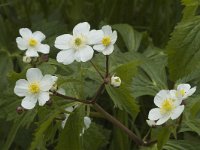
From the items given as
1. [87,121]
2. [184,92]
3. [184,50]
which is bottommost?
[87,121]

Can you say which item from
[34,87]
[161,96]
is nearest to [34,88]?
[34,87]

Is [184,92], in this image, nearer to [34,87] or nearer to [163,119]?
[163,119]

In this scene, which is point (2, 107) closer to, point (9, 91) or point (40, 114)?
point (9, 91)

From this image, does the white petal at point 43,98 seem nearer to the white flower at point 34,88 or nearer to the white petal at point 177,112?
the white flower at point 34,88

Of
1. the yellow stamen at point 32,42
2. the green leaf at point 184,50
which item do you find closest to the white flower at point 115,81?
the green leaf at point 184,50

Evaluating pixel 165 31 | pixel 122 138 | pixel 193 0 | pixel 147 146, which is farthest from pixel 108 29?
pixel 165 31
